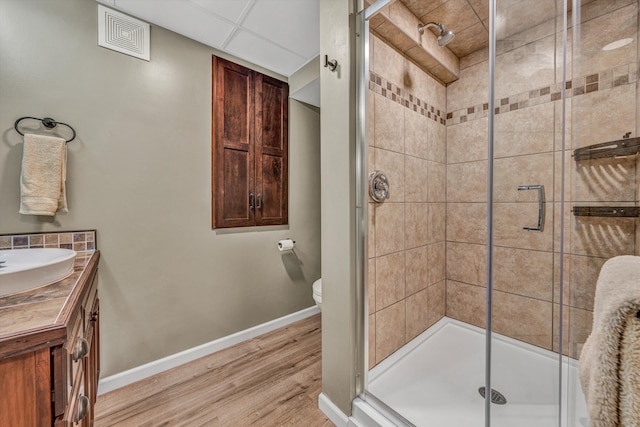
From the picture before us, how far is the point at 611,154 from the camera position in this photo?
1081 mm

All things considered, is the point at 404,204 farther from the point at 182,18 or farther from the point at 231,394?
the point at 182,18

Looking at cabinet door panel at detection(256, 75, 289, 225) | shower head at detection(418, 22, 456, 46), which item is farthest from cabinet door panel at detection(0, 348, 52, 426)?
shower head at detection(418, 22, 456, 46)

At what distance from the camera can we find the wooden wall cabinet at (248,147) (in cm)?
193

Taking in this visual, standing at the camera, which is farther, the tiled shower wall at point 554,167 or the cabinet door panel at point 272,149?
the cabinet door panel at point 272,149

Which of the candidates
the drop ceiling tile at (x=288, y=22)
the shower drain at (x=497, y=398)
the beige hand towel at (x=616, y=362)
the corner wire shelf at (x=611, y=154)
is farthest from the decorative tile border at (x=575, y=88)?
the drop ceiling tile at (x=288, y=22)

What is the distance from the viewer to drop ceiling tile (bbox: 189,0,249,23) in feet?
4.91

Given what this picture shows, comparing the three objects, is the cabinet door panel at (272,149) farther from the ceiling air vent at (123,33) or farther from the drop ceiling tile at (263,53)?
the ceiling air vent at (123,33)

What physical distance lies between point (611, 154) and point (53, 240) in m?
2.73

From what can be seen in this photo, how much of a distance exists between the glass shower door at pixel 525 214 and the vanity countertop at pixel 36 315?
1390 mm

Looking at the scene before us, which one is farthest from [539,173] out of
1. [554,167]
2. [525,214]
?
[525,214]

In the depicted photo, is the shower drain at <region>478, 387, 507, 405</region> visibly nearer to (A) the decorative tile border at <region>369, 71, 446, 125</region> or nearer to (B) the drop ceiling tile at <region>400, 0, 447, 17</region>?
(A) the decorative tile border at <region>369, 71, 446, 125</region>

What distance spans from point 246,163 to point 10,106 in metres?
1.25

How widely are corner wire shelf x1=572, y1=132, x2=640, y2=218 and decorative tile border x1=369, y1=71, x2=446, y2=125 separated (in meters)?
0.94

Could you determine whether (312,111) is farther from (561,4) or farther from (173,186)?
(561,4)
